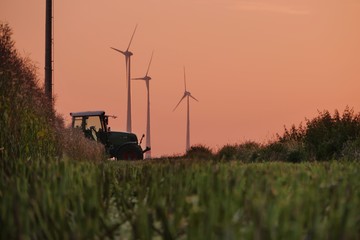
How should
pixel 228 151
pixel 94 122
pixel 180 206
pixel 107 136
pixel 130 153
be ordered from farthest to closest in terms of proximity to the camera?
pixel 94 122
pixel 107 136
pixel 228 151
pixel 130 153
pixel 180 206

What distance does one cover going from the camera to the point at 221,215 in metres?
3.50

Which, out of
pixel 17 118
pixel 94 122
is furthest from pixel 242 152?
pixel 17 118

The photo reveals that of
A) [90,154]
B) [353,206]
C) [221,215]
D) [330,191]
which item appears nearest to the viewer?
[221,215]

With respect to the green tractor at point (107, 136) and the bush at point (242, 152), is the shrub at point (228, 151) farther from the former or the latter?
the green tractor at point (107, 136)

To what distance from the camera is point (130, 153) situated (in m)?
28.6

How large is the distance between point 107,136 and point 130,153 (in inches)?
56.9

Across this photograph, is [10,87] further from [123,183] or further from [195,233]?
[195,233]

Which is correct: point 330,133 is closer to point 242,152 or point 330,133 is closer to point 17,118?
point 242,152

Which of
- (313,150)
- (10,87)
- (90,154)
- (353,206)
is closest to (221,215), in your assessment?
(353,206)

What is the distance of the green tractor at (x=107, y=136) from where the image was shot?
2855 cm

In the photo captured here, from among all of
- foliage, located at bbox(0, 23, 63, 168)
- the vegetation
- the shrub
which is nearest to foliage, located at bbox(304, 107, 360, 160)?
the shrub

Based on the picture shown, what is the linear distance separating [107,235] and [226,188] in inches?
40.7

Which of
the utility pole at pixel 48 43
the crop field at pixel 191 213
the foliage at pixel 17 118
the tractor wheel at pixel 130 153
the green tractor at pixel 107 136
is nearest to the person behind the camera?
the crop field at pixel 191 213

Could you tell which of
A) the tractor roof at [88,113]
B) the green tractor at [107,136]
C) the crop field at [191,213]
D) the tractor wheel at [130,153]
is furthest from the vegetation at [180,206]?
the tractor roof at [88,113]
